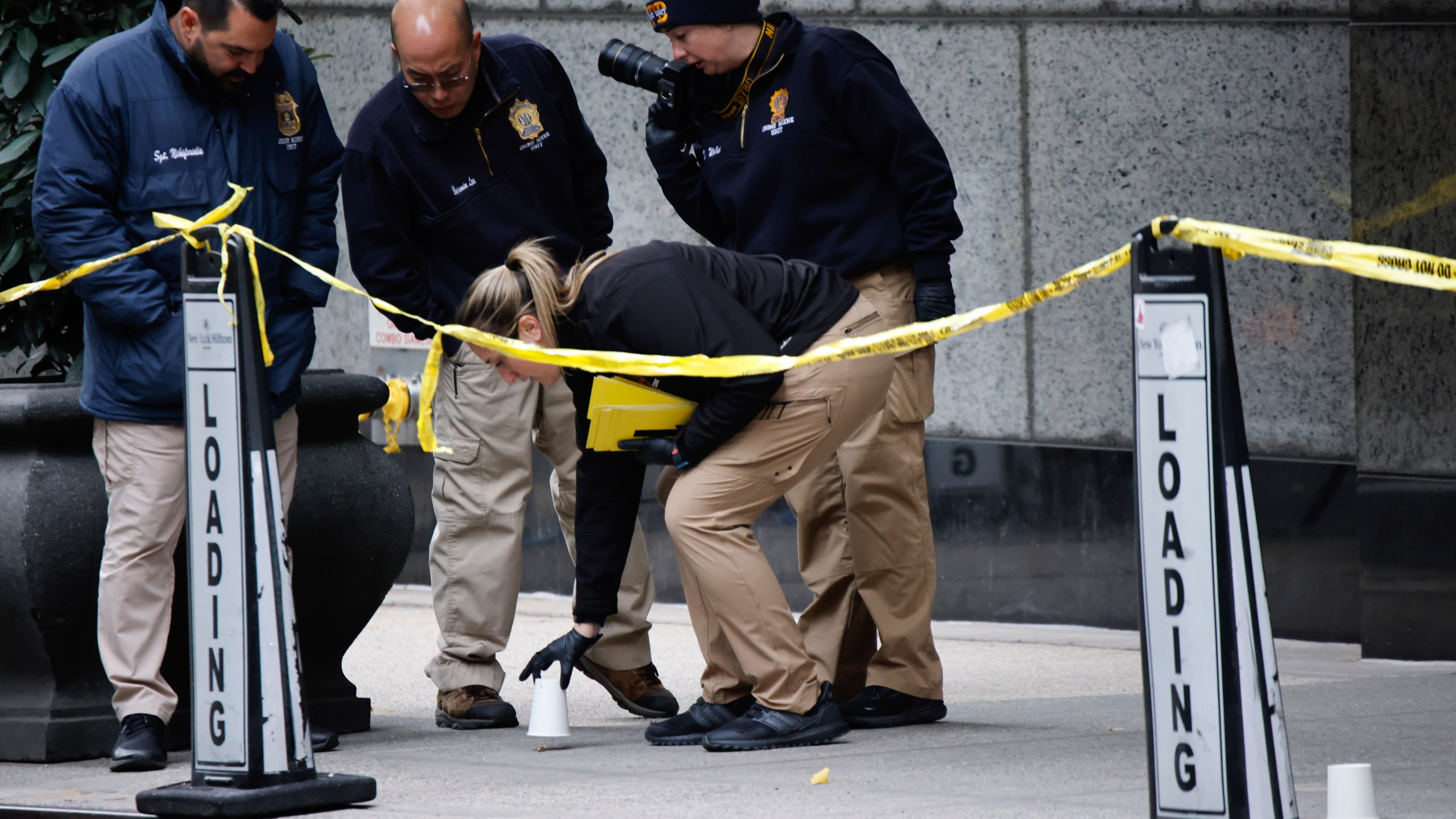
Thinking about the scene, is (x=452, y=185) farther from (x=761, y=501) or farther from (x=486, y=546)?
(x=761, y=501)

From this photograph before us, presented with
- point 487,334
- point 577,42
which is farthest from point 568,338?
point 577,42

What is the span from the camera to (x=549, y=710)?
526 cm

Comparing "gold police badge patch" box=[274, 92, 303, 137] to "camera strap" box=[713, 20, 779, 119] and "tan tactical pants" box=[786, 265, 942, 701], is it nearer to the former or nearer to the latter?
"camera strap" box=[713, 20, 779, 119]

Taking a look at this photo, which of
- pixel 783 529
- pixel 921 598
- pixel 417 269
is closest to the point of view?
pixel 921 598

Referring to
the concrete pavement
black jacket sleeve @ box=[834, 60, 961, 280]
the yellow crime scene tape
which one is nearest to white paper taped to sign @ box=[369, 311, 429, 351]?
the concrete pavement

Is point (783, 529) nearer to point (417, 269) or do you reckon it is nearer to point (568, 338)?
point (417, 269)

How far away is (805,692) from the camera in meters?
4.95

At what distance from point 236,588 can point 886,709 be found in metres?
1.96

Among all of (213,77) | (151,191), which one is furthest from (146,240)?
(213,77)

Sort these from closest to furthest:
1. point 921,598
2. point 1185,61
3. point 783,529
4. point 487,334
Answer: point 487,334, point 921,598, point 1185,61, point 783,529

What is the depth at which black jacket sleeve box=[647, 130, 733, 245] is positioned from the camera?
A: 5.69 m

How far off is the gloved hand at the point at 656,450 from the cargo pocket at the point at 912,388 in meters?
0.66

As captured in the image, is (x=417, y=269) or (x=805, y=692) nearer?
(x=805, y=692)

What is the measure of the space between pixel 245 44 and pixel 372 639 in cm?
338
